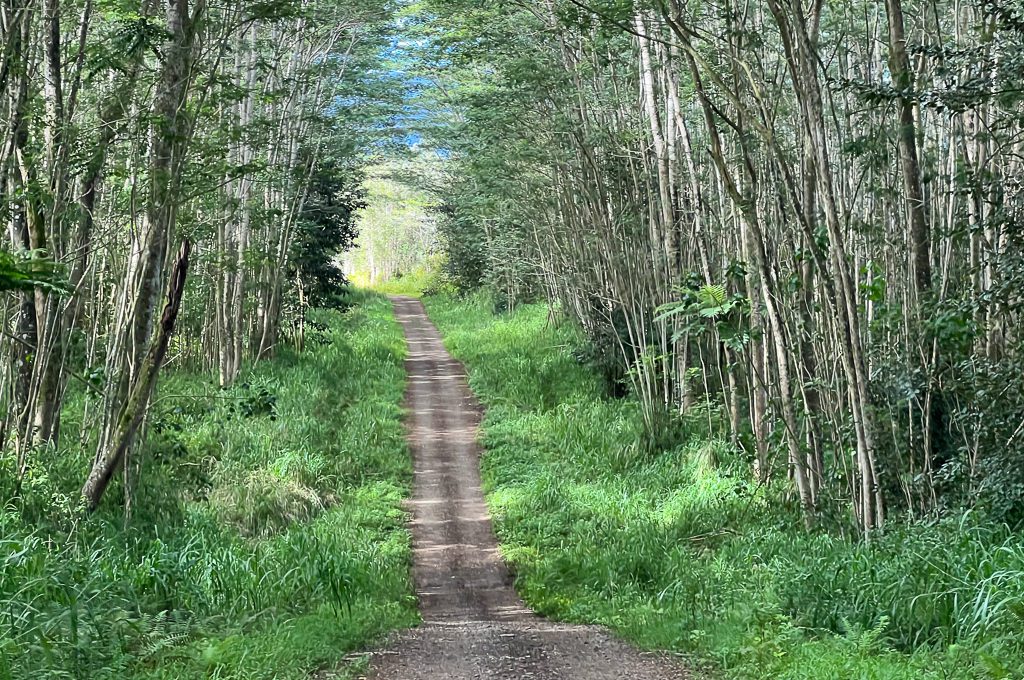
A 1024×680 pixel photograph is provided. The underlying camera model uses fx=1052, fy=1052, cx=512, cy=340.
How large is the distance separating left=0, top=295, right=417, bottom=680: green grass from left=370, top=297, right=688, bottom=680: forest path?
0.28 meters

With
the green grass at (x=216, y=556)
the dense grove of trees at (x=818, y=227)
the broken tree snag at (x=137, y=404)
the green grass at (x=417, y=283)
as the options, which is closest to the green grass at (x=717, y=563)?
the dense grove of trees at (x=818, y=227)

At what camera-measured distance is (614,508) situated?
448 inches

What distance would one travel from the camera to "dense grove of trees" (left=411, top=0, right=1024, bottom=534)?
7.29 meters

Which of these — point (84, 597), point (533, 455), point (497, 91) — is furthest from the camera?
point (497, 91)

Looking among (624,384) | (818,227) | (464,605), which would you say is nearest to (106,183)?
(464,605)

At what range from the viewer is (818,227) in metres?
8.51

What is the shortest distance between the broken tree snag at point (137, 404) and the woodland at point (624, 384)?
0.03 m

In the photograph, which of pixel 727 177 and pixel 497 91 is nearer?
pixel 727 177

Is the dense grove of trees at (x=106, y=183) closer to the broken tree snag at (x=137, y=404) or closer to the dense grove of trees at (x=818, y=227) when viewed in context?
the broken tree snag at (x=137, y=404)

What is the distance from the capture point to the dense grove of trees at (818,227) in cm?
729

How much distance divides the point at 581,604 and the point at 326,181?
1649 centimetres

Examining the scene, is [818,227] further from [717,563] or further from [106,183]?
[106,183]

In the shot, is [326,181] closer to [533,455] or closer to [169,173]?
[533,455]

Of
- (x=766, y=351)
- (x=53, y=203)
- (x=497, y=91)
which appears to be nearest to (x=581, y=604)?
(x=766, y=351)
